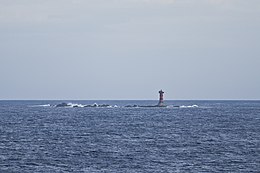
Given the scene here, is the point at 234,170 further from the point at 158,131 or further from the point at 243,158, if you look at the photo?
the point at 158,131

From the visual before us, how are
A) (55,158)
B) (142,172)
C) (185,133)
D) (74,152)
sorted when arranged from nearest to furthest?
(142,172) < (55,158) < (74,152) < (185,133)

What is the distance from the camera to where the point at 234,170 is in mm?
52469

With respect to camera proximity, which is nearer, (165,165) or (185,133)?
(165,165)

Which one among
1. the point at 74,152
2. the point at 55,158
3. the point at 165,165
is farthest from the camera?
the point at 74,152

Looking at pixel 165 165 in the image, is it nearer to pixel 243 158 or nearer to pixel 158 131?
pixel 243 158

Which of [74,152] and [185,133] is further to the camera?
[185,133]

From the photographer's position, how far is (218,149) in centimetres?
6769

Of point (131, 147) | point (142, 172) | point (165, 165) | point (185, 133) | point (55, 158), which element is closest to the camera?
point (142, 172)

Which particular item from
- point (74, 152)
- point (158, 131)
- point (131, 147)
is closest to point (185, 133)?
point (158, 131)

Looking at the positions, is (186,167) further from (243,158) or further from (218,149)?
(218,149)

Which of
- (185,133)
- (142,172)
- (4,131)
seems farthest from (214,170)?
(4,131)

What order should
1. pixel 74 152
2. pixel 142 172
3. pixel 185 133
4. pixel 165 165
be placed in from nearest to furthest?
pixel 142 172 < pixel 165 165 < pixel 74 152 < pixel 185 133

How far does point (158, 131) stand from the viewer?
312ft

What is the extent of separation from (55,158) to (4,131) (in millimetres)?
35961
